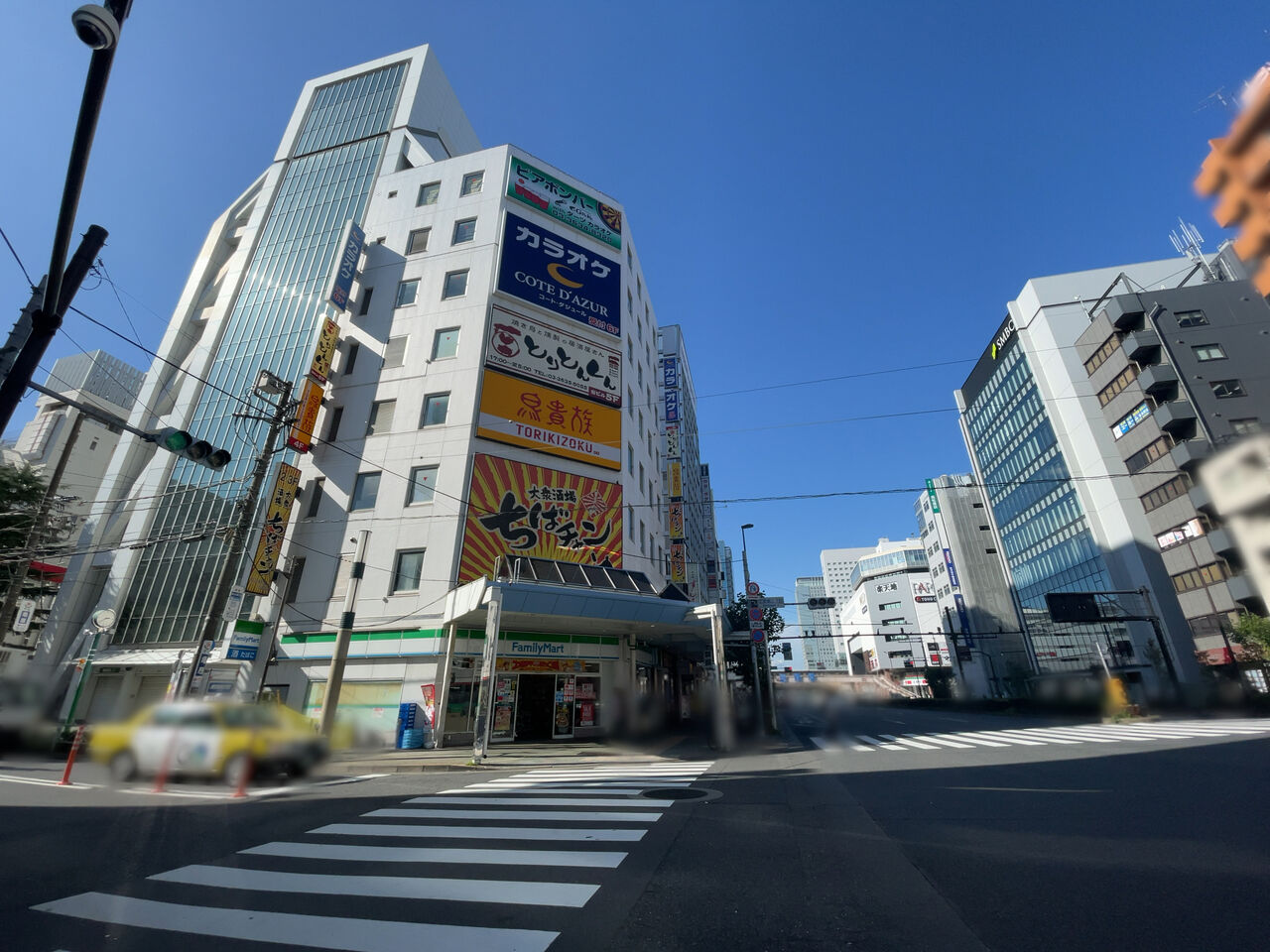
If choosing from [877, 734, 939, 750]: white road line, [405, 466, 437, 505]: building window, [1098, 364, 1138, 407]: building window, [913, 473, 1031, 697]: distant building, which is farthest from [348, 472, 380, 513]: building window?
[913, 473, 1031, 697]: distant building

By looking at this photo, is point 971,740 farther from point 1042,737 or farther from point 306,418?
point 306,418

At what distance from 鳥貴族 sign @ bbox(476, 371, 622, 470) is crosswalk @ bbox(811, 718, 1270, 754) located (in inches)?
591

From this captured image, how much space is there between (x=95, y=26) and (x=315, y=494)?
72.2 ft

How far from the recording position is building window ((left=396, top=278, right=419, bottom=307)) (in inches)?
1053

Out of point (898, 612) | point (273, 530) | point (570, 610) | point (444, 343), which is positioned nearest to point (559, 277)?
point (444, 343)

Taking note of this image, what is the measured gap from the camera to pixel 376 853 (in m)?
5.87

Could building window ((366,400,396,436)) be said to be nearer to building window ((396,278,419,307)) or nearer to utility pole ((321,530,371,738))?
building window ((396,278,419,307))

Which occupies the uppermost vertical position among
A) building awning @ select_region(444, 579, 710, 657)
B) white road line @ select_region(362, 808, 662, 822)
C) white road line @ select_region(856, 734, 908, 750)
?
building awning @ select_region(444, 579, 710, 657)

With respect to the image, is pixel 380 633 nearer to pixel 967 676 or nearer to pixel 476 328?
pixel 476 328

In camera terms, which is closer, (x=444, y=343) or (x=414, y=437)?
(x=414, y=437)

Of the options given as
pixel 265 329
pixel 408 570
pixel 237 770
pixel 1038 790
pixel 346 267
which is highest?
pixel 346 267

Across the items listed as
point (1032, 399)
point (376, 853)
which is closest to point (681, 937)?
point (376, 853)

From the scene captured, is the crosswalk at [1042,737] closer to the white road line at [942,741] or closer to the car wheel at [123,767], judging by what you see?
the white road line at [942,741]

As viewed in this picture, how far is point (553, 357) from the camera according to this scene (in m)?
26.0
